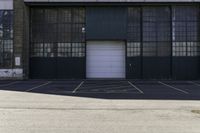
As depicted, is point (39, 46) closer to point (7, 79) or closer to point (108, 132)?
point (7, 79)

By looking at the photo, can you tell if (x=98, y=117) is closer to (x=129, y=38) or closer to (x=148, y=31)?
(x=129, y=38)

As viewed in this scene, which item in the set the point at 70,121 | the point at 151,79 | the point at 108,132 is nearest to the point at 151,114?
the point at 70,121

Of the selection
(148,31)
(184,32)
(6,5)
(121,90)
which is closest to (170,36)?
(184,32)

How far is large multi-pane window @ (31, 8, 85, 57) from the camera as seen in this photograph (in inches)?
1491

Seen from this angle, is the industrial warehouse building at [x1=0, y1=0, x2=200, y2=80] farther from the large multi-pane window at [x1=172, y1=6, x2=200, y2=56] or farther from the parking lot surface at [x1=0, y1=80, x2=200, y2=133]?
the parking lot surface at [x1=0, y1=80, x2=200, y2=133]

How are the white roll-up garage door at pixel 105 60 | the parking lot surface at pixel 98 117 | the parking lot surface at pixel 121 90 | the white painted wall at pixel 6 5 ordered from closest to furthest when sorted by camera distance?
the parking lot surface at pixel 98 117 → the parking lot surface at pixel 121 90 → the white painted wall at pixel 6 5 → the white roll-up garage door at pixel 105 60

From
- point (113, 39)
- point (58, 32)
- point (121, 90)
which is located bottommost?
point (121, 90)

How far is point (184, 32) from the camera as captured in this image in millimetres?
37688

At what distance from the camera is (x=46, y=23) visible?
38062mm

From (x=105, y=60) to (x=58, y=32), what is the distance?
5108 mm

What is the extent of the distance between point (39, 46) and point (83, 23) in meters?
4.64

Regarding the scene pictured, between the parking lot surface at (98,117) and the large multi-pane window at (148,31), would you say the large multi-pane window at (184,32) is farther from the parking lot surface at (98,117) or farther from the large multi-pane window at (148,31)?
the parking lot surface at (98,117)

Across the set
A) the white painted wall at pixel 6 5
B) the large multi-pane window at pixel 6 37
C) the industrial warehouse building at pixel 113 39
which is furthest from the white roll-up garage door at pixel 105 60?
the white painted wall at pixel 6 5

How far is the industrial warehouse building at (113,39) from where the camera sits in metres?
37.6
